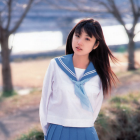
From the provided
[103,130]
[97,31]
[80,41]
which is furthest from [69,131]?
[103,130]

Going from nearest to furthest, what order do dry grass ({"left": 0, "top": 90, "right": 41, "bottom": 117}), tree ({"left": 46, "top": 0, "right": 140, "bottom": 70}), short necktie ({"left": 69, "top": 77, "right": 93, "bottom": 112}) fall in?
short necktie ({"left": 69, "top": 77, "right": 93, "bottom": 112}) < dry grass ({"left": 0, "top": 90, "right": 41, "bottom": 117}) < tree ({"left": 46, "top": 0, "right": 140, "bottom": 70})

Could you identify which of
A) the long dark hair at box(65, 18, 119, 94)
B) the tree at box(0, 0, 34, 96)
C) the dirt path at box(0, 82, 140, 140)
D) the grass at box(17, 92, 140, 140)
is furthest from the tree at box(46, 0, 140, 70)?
the long dark hair at box(65, 18, 119, 94)

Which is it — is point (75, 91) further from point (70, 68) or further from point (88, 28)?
point (88, 28)

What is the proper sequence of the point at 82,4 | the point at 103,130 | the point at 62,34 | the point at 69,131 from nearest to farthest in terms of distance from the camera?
the point at 69,131 < the point at 103,130 < the point at 82,4 < the point at 62,34

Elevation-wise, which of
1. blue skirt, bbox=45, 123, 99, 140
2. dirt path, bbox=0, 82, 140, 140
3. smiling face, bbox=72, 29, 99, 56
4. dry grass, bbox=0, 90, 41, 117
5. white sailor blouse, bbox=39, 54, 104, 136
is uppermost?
smiling face, bbox=72, 29, 99, 56

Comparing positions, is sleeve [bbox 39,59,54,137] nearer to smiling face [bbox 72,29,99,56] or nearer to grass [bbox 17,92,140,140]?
smiling face [bbox 72,29,99,56]

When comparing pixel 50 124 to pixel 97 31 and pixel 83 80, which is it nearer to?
pixel 83 80

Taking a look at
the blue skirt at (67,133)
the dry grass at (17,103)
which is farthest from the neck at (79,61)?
the dry grass at (17,103)

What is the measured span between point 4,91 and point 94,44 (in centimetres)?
534

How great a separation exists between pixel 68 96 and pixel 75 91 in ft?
0.23

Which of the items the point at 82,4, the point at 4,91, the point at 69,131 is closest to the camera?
the point at 69,131

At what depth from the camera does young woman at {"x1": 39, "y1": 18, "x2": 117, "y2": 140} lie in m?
1.77

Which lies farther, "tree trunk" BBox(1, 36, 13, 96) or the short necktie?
"tree trunk" BBox(1, 36, 13, 96)

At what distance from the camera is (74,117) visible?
1784 mm
